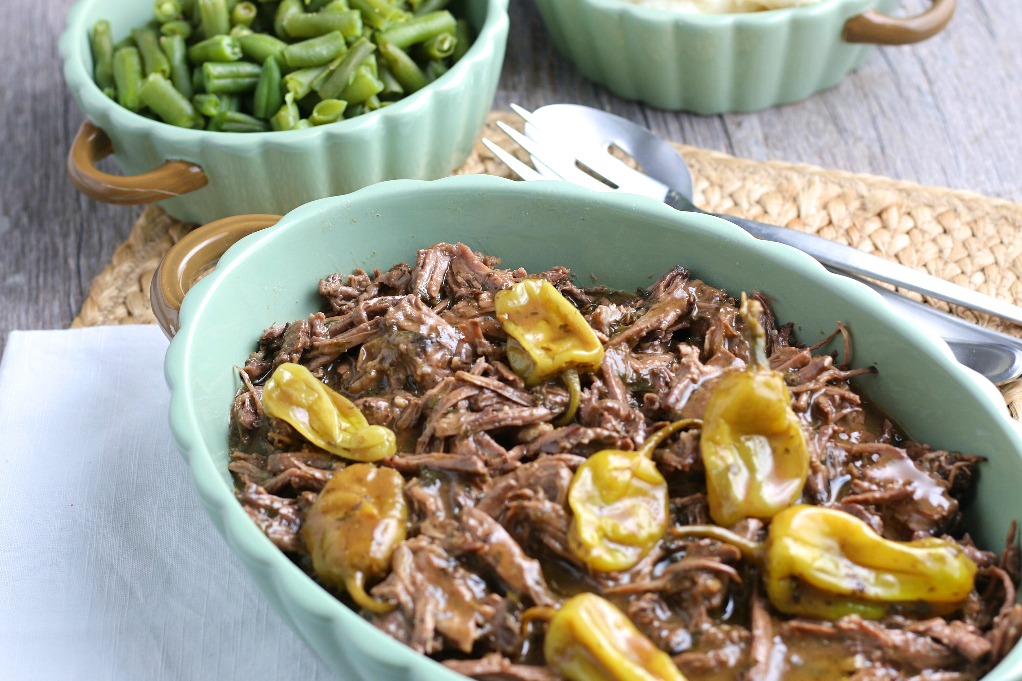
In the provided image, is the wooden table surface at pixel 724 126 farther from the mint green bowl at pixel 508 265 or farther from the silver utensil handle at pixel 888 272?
the mint green bowl at pixel 508 265

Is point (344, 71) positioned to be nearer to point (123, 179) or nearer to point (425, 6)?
point (425, 6)

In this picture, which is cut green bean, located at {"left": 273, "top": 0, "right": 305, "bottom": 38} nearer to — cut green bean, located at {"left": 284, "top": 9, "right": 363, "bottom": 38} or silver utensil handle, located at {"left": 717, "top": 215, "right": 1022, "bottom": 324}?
cut green bean, located at {"left": 284, "top": 9, "right": 363, "bottom": 38}

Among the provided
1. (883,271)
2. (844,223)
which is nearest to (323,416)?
(883,271)

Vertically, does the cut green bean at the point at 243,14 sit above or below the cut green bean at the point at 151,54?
above

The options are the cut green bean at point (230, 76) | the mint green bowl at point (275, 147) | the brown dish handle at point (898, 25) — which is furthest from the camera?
the brown dish handle at point (898, 25)

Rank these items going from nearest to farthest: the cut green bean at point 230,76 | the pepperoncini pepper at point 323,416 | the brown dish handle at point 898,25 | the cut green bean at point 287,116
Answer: the pepperoncini pepper at point 323,416
the cut green bean at point 287,116
the cut green bean at point 230,76
the brown dish handle at point 898,25

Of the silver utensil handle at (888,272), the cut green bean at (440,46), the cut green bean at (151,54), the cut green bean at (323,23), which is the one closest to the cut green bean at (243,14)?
the cut green bean at (323,23)

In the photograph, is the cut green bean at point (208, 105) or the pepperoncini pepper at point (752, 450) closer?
the pepperoncini pepper at point (752, 450)
